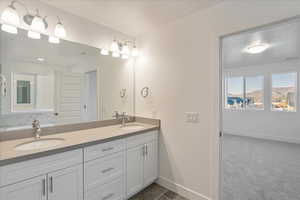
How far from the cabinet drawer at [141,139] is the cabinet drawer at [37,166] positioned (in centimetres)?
59

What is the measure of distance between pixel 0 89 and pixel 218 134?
2352mm

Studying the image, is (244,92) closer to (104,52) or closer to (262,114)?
(262,114)

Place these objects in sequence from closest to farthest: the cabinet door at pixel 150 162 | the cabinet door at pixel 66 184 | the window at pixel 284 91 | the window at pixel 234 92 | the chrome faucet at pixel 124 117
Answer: the cabinet door at pixel 66 184
the cabinet door at pixel 150 162
the chrome faucet at pixel 124 117
the window at pixel 284 91
the window at pixel 234 92

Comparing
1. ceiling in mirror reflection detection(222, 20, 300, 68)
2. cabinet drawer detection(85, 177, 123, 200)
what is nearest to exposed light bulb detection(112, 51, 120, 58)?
ceiling in mirror reflection detection(222, 20, 300, 68)

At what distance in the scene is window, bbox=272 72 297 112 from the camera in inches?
168

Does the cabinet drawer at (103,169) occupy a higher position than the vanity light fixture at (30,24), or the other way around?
the vanity light fixture at (30,24)

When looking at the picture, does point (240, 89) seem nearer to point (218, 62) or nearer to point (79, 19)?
point (218, 62)

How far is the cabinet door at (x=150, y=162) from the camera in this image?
2.01 m

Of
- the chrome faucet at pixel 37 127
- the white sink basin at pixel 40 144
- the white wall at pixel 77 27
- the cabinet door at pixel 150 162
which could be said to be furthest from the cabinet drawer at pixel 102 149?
the white wall at pixel 77 27

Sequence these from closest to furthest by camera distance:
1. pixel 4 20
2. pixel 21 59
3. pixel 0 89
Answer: pixel 4 20 < pixel 0 89 < pixel 21 59

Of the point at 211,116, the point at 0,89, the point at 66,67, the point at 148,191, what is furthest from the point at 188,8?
the point at 148,191

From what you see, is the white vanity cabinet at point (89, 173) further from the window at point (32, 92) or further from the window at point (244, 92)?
the window at point (244, 92)

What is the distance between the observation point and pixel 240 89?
5301 millimetres

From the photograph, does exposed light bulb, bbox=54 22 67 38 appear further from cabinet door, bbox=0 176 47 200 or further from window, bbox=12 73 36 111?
cabinet door, bbox=0 176 47 200
